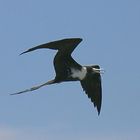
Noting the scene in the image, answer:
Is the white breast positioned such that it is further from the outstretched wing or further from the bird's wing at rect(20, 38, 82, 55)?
the outstretched wing

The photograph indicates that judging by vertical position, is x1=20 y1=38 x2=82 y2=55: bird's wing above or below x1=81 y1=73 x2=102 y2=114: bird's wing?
above

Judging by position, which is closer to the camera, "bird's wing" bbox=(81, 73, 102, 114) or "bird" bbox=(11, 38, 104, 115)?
"bird" bbox=(11, 38, 104, 115)

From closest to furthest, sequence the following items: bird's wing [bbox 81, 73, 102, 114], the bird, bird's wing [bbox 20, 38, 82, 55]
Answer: bird's wing [bbox 20, 38, 82, 55] < the bird < bird's wing [bbox 81, 73, 102, 114]

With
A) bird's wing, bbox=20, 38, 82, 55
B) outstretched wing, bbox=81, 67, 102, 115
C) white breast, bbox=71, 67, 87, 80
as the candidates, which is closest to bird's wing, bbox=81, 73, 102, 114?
outstretched wing, bbox=81, 67, 102, 115

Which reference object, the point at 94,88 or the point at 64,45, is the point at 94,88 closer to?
the point at 94,88

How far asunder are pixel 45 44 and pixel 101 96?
12.3 feet

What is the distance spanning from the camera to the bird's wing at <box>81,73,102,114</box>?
1806cm

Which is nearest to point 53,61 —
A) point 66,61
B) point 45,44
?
point 66,61

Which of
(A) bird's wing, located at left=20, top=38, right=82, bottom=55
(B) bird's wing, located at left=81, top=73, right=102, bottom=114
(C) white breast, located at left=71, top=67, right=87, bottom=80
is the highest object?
(A) bird's wing, located at left=20, top=38, right=82, bottom=55

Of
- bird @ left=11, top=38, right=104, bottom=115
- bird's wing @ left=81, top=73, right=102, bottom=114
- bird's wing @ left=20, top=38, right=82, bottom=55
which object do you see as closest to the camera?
bird's wing @ left=20, top=38, right=82, bottom=55

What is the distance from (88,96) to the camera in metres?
18.1

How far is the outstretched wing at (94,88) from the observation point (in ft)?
59.3

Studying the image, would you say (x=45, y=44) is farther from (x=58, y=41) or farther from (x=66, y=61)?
(x=66, y=61)

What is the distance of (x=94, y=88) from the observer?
18281 mm
